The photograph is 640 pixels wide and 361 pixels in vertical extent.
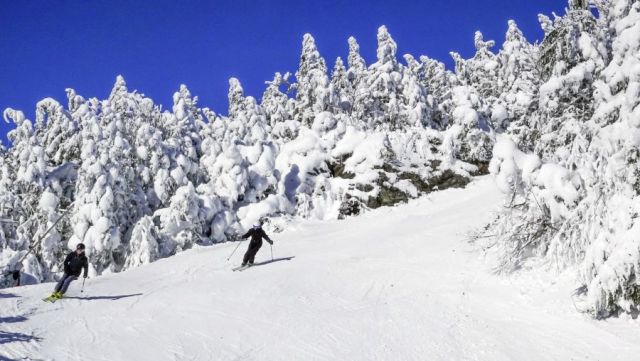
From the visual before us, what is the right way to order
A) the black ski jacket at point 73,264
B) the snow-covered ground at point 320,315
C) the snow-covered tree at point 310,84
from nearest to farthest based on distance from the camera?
the snow-covered ground at point 320,315 < the black ski jacket at point 73,264 < the snow-covered tree at point 310,84

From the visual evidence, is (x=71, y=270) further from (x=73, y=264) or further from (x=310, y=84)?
(x=310, y=84)

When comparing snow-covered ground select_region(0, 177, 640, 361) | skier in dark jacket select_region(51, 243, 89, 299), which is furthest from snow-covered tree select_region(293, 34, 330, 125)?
skier in dark jacket select_region(51, 243, 89, 299)

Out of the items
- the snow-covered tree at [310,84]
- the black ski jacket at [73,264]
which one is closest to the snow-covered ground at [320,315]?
the black ski jacket at [73,264]

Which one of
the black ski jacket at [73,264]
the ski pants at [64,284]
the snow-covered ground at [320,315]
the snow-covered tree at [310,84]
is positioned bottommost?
the snow-covered ground at [320,315]

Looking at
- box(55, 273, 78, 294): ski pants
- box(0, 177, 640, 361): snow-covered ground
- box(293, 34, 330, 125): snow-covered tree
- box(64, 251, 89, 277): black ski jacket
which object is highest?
box(293, 34, 330, 125): snow-covered tree

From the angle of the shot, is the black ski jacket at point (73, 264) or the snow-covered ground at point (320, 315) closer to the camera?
the snow-covered ground at point (320, 315)

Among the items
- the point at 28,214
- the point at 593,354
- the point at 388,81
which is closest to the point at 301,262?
the point at 593,354

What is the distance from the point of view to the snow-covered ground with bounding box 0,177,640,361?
36.2ft

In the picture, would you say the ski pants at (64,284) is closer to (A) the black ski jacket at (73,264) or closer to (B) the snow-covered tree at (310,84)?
(A) the black ski jacket at (73,264)

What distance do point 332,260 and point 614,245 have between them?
10476mm

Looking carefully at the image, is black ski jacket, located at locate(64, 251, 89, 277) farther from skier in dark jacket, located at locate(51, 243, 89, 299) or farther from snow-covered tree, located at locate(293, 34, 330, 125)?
snow-covered tree, located at locate(293, 34, 330, 125)

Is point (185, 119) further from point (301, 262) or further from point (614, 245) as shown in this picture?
point (614, 245)

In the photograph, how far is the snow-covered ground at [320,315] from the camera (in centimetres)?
1105

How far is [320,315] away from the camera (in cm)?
1355
